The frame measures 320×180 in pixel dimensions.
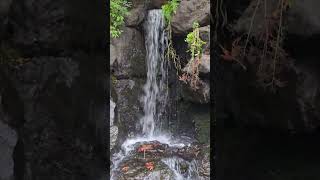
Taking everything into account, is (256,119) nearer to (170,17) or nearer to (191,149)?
(191,149)

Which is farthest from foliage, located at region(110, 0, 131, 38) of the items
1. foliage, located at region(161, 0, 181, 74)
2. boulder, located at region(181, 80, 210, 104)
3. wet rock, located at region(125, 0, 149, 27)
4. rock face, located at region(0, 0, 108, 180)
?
rock face, located at region(0, 0, 108, 180)

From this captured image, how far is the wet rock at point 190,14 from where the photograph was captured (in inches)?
333

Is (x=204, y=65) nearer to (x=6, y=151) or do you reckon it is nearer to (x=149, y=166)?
(x=149, y=166)

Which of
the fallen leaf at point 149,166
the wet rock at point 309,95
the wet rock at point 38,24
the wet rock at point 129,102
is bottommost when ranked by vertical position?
the fallen leaf at point 149,166

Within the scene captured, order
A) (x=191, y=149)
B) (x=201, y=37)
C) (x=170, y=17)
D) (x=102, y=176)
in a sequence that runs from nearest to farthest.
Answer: (x=102, y=176) → (x=191, y=149) → (x=201, y=37) → (x=170, y=17)

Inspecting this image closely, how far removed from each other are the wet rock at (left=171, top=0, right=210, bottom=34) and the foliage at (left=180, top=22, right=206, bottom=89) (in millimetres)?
172

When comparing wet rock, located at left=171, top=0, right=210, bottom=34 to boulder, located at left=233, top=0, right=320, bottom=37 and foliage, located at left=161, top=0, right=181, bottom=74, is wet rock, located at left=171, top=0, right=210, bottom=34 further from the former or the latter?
boulder, located at left=233, top=0, right=320, bottom=37

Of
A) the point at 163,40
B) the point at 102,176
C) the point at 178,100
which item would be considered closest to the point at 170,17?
the point at 163,40

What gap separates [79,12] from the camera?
142 cm

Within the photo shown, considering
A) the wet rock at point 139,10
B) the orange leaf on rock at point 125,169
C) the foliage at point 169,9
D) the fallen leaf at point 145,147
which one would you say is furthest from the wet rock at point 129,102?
the orange leaf on rock at point 125,169

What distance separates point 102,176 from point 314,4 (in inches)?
38.4

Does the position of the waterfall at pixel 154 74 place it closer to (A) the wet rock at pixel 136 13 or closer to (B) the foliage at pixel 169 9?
(A) the wet rock at pixel 136 13

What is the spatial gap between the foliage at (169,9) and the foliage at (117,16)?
31.4 inches

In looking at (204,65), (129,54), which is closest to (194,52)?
(204,65)
